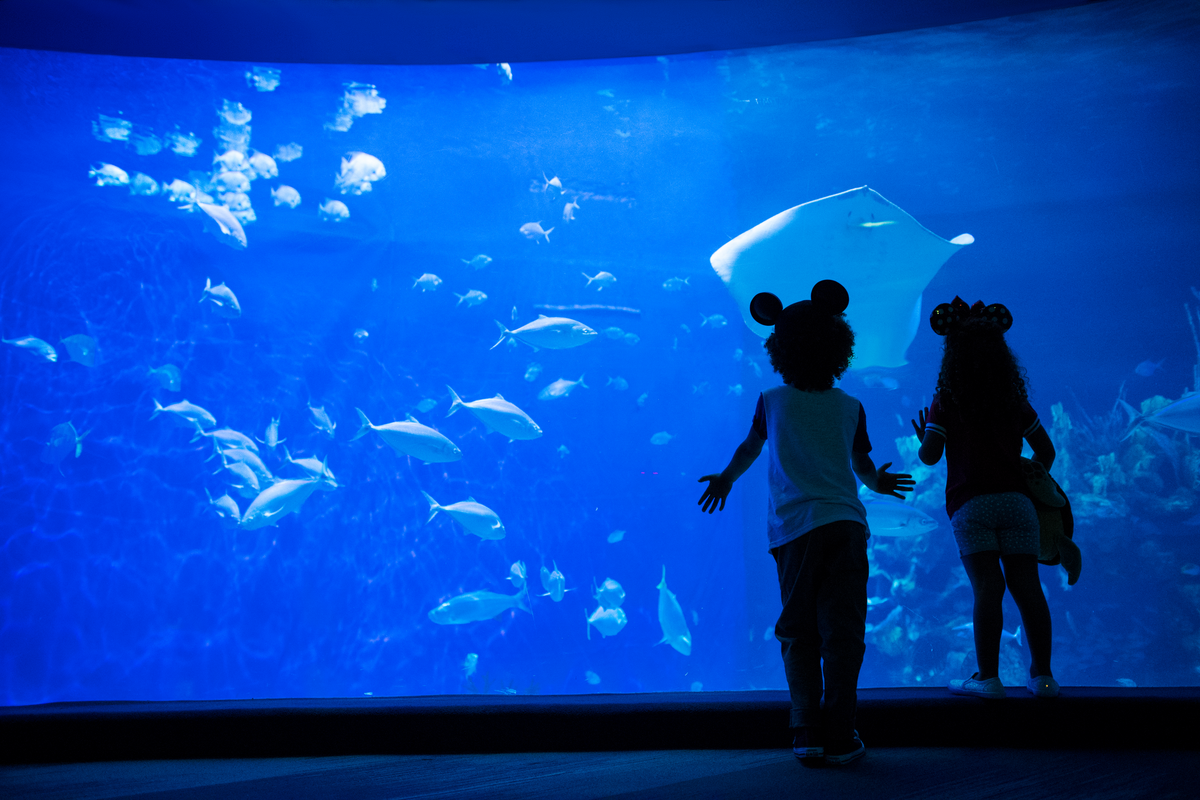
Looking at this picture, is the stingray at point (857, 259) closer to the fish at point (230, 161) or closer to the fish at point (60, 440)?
the fish at point (60, 440)

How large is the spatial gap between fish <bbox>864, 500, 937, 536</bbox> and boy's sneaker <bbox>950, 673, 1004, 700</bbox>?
4.75m

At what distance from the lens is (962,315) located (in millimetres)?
2357

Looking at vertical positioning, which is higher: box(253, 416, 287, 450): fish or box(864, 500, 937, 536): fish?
box(253, 416, 287, 450): fish

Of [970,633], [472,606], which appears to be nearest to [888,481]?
[472,606]

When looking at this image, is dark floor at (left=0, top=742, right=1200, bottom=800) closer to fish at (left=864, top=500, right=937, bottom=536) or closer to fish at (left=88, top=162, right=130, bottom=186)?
fish at (left=864, top=500, right=937, bottom=536)

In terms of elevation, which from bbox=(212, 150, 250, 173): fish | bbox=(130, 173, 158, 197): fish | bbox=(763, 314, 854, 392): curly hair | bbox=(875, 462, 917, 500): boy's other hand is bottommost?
bbox=(875, 462, 917, 500): boy's other hand

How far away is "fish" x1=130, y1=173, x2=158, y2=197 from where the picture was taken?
10.2m

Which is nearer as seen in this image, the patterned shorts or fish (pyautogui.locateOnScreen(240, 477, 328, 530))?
the patterned shorts

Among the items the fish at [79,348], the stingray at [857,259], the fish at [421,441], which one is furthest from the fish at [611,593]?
the fish at [79,348]

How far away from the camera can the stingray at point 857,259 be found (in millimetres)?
7191

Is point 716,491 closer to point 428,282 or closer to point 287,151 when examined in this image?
point 428,282

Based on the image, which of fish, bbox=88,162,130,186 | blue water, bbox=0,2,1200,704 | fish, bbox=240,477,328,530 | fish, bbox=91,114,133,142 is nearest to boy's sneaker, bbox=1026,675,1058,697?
fish, bbox=240,477,328,530

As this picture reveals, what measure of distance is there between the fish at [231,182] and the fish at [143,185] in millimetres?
1272

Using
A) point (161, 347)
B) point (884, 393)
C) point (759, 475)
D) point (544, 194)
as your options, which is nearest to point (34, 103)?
point (161, 347)
